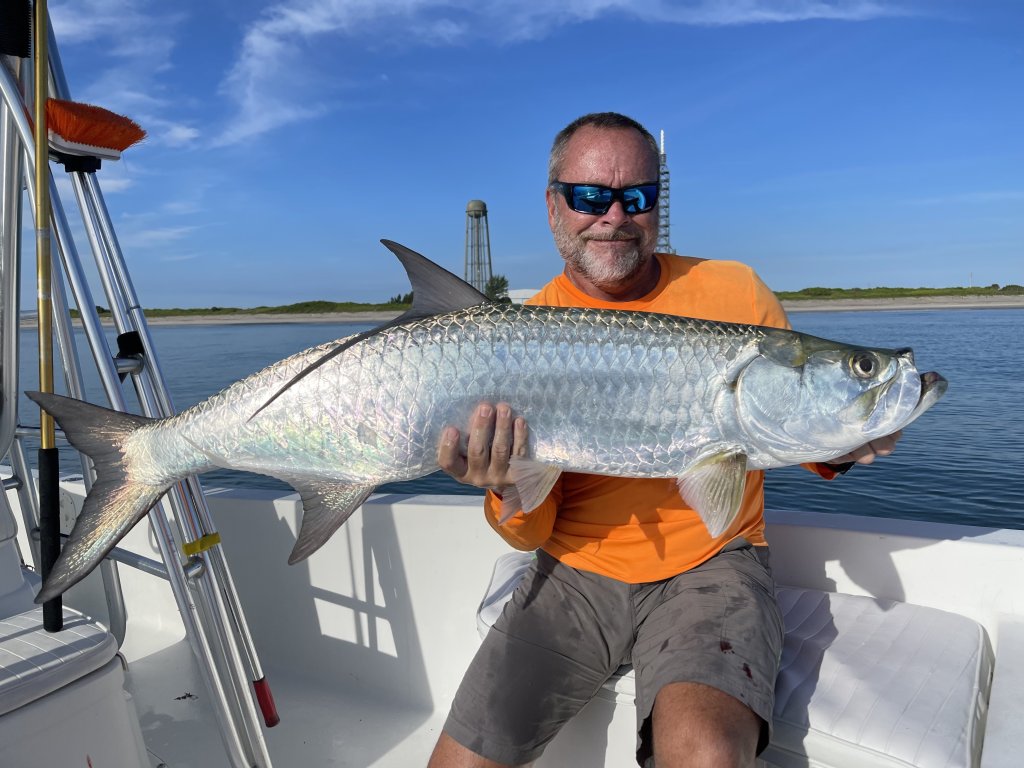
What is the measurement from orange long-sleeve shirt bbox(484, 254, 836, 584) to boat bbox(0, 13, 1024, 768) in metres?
0.37

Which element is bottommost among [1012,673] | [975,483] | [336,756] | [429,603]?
[975,483]

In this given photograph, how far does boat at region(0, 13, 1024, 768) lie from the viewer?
1898 mm

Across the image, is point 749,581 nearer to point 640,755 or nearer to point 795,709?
point 795,709

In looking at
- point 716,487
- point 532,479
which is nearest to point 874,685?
point 716,487

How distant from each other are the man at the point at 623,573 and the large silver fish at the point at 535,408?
5.4 inches

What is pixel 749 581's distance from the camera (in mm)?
2256

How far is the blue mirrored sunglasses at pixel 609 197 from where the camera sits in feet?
8.32

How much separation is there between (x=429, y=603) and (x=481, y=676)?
1179mm

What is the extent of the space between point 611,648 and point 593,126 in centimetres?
188

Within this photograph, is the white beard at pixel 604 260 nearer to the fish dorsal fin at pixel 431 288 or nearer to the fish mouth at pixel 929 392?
the fish dorsal fin at pixel 431 288

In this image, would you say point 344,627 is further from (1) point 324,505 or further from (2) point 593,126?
(2) point 593,126

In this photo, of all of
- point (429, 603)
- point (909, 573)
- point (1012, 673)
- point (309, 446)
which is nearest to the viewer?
point (309, 446)

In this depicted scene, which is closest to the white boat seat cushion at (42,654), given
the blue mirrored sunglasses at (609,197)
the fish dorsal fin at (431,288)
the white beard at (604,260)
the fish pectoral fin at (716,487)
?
the fish dorsal fin at (431,288)

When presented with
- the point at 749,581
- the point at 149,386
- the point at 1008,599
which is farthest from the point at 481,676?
the point at 1008,599
